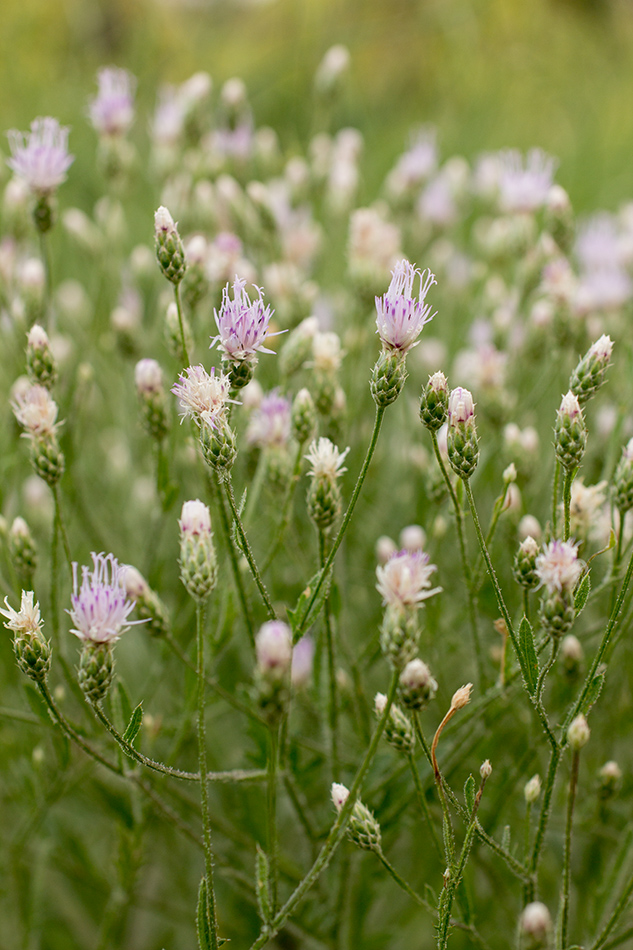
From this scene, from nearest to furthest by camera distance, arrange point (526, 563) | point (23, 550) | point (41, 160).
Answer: point (526, 563)
point (23, 550)
point (41, 160)

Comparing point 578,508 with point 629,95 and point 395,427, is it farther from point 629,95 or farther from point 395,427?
point 629,95

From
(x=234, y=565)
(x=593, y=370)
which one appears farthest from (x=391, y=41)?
(x=234, y=565)

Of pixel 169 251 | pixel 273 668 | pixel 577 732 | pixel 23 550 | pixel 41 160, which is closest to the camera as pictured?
pixel 273 668

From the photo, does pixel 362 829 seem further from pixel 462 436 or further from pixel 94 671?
pixel 462 436

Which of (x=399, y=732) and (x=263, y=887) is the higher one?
(x=399, y=732)

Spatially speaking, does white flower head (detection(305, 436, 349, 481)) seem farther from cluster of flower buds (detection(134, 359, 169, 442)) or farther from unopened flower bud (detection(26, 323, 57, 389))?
unopened flower bud (detection(26, 323, 57, 389))

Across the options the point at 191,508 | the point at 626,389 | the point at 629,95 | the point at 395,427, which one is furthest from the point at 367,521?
the point at 629,95
